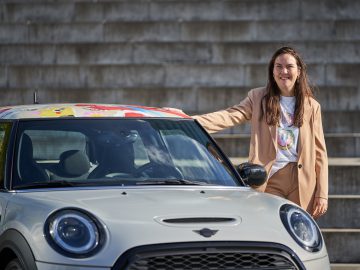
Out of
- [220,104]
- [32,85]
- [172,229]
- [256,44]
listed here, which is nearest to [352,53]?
[256,44]

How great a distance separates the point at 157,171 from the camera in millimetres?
7578

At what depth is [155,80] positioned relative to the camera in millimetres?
14586

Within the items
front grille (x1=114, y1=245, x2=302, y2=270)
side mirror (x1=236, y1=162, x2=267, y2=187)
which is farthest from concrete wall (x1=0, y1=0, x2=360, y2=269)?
front grille (x1=114, y1=245, x2=302, y2=270)

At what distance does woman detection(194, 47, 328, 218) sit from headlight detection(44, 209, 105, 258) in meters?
2.20

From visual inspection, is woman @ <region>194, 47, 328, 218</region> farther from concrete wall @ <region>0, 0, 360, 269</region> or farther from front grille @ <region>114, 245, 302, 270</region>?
concrete wall @ <region>0, 0, 360, 269</region>

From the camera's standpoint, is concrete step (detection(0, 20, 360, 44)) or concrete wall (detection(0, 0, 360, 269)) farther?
concrete step (detection(0, 20, 360, 44))

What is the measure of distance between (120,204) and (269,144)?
200cm

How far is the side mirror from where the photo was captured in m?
7.74

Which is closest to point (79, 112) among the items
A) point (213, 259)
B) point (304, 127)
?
point (304, 127)

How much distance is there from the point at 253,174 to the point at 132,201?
3.76ft

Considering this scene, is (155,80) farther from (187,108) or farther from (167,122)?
(167,122)

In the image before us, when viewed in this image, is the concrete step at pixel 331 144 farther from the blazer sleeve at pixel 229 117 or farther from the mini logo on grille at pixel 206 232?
the mini logo on grille at pixel 206 232

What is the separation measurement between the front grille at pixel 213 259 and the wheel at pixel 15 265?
62 cm

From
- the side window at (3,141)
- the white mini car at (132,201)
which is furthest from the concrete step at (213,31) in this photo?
the side window at (3,141)
